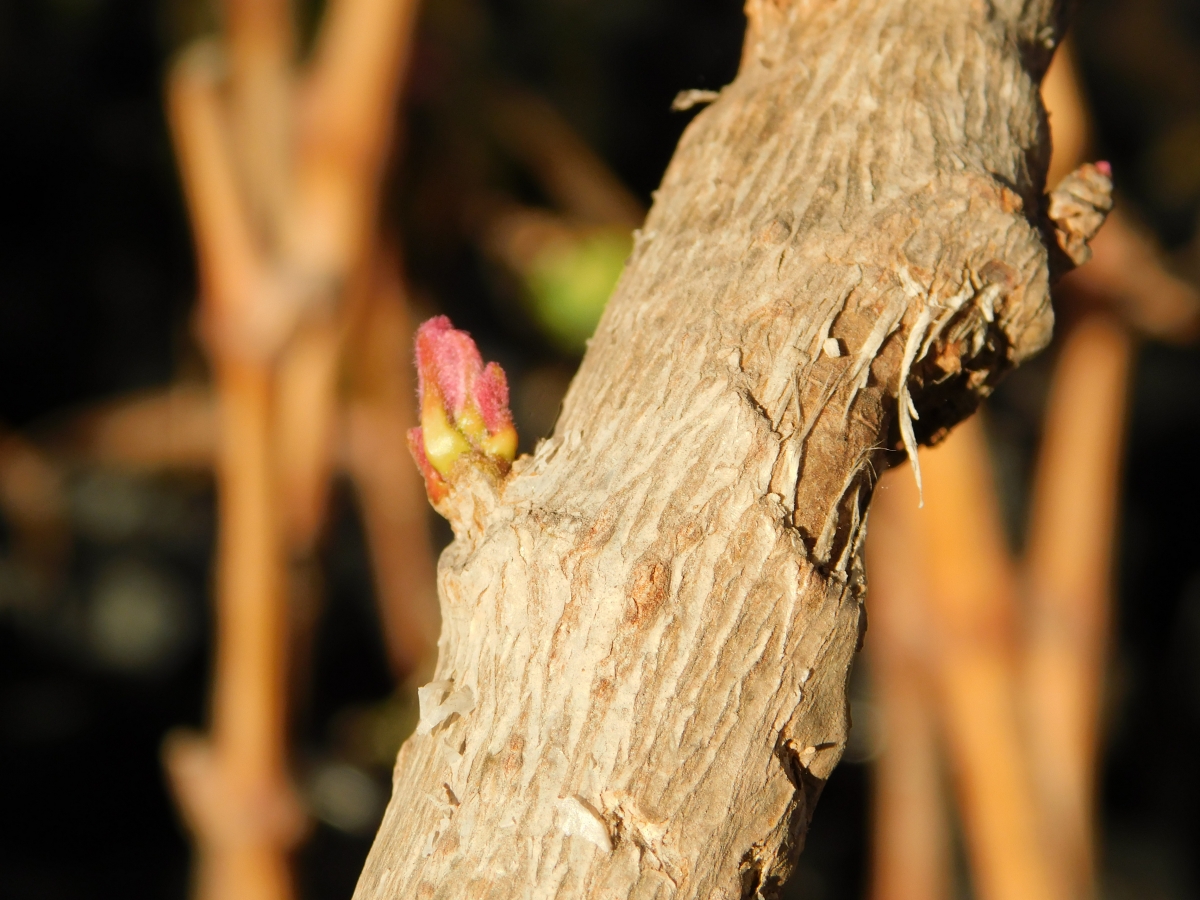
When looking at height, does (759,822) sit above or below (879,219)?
below

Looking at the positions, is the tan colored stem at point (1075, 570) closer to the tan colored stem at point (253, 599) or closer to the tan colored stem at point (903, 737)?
the tan colored stem at point (903, 737)

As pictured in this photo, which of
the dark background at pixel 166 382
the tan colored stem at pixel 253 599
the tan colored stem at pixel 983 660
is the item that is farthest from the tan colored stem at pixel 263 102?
the tan colored stem at pixel 983 660

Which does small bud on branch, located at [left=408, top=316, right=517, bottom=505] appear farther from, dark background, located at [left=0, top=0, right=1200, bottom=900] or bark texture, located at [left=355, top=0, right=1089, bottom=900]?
dark background, located at [left=0, top=0, right=1200, bottom=900]

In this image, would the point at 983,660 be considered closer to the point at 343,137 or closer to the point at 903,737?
the point at 903,737

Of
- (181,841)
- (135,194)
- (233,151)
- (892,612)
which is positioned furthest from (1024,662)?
(135,194)

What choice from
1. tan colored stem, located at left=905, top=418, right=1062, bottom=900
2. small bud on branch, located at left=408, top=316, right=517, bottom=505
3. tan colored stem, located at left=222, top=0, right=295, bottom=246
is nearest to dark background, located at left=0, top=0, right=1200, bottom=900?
tan colored stem, located at left=222, top=0, right=295, bottom=246

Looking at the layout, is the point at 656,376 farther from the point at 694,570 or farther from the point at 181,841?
the point at 181,841
